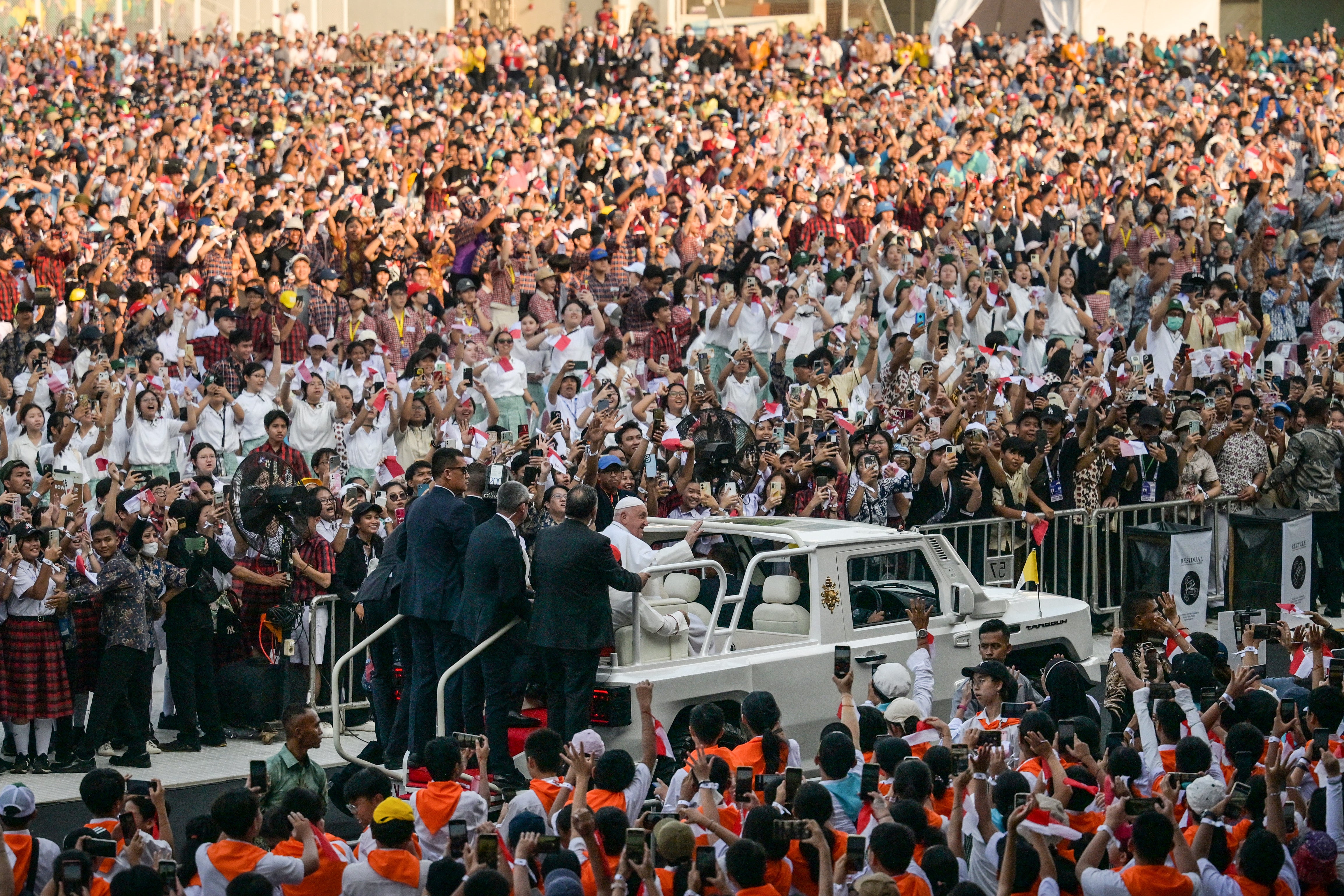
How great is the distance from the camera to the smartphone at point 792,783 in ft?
18.3

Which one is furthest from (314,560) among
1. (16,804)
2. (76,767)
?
(16,804)

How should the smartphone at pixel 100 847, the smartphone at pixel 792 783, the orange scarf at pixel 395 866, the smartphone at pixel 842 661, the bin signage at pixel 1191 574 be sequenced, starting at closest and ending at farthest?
the smartphone at pixel 100 847 < the smartphone at pixel 792 783 < the orange scarf at pixel 395 866 < the smartphone at pixel 842 661 < the bin signage at pixel 1191 574

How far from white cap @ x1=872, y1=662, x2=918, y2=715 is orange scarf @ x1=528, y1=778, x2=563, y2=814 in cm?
191

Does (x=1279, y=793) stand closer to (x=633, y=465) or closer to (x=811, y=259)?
(x=633, y=465)

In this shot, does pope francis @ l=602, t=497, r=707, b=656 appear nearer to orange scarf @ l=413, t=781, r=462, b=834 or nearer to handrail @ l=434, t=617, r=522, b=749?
handrail @ l=434, t=617, r=522, b=749

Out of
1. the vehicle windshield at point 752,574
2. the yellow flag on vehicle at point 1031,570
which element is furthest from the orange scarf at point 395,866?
the yellow flag on vehicle at point 1031,570

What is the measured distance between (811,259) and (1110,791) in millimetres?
13337

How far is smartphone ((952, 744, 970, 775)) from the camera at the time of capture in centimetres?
585

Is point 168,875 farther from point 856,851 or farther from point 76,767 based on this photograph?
point 76,767

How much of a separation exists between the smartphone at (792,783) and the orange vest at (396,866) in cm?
132

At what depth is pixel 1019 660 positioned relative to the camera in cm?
1032

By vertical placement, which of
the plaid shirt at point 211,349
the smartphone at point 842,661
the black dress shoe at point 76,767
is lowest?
the black dress shoe at point 76,767

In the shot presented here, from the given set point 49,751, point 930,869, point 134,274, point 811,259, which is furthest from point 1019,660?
point 134,274

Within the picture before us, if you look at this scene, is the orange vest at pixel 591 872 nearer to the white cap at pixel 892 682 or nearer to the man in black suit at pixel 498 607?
the white cap at pixel 892 682
